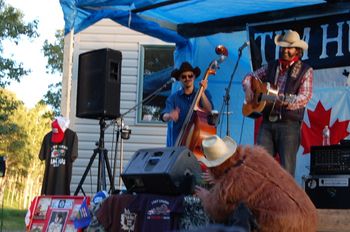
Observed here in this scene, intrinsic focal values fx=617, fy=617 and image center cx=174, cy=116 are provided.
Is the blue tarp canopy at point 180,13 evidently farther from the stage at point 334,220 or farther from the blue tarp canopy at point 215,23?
the stage at point 334,220

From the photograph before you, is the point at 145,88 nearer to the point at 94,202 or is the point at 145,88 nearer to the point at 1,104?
the point at 1,104

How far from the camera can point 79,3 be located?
6.57 meters

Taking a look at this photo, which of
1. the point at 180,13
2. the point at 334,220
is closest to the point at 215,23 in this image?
the point at 180,13

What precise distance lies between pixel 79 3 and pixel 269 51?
2.15 m

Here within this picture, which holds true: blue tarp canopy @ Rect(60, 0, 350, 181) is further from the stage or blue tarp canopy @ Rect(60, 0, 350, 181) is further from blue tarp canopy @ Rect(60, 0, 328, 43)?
the stage

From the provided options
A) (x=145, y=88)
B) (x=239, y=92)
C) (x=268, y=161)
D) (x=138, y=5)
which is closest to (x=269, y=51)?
(x=239, y=92)

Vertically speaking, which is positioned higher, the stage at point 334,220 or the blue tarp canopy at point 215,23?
the blue tarp canopy at point 215,23

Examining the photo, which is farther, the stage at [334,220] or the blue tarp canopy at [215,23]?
the blue tarp canopy at [215,23]

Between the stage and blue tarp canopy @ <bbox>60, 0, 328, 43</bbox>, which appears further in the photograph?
blue tarp canopy @ <bbox>60, 0, 328, 43</bbox>

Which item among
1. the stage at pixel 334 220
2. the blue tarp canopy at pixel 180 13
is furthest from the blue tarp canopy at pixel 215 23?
the stage at pixel 334 220

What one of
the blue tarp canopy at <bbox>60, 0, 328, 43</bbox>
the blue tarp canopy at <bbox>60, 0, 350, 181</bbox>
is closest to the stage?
the blue tarp canopy at <bbox>60, 0, 350, 181</bbox>

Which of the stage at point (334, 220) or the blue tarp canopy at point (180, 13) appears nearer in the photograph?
the stage at point (334, 220)

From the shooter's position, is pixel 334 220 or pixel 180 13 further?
pixel 180 13

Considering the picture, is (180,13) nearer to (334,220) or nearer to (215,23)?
(215,23)
